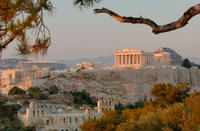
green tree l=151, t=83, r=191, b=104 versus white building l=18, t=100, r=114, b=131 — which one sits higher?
green tree l=151, t=83, r=191, b=104

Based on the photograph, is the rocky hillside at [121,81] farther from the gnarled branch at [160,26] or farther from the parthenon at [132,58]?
the gnarled branch at [160,26]

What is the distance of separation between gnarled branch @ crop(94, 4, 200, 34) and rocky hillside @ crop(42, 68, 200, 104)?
156 feet

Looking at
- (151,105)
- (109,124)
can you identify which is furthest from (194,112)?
(151,105)

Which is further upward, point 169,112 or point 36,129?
point 169,112

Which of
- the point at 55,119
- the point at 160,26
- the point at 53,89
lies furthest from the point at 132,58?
the point at 160,26

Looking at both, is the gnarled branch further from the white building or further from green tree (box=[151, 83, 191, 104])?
the white building

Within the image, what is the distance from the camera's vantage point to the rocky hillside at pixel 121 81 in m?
63.1

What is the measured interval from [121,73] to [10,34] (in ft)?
223

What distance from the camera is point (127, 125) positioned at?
18312 millimetres

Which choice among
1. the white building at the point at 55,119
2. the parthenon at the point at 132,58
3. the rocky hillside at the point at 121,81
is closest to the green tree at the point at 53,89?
the rocky hillside at the point at 121,81

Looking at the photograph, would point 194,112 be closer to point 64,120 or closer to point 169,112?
point 169,112

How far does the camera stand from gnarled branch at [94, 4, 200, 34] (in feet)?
19.4

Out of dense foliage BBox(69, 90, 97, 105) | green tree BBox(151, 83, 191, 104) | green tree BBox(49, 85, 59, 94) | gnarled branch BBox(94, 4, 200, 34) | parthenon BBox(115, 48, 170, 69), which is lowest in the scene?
dense foliage BBox(69, 90, 97, 105)

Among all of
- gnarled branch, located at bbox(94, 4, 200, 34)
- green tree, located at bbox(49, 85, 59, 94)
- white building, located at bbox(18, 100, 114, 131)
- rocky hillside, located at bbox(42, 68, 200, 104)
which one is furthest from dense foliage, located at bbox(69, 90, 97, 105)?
gnarled branch, located at bbox(94, 4, 200, 34)
